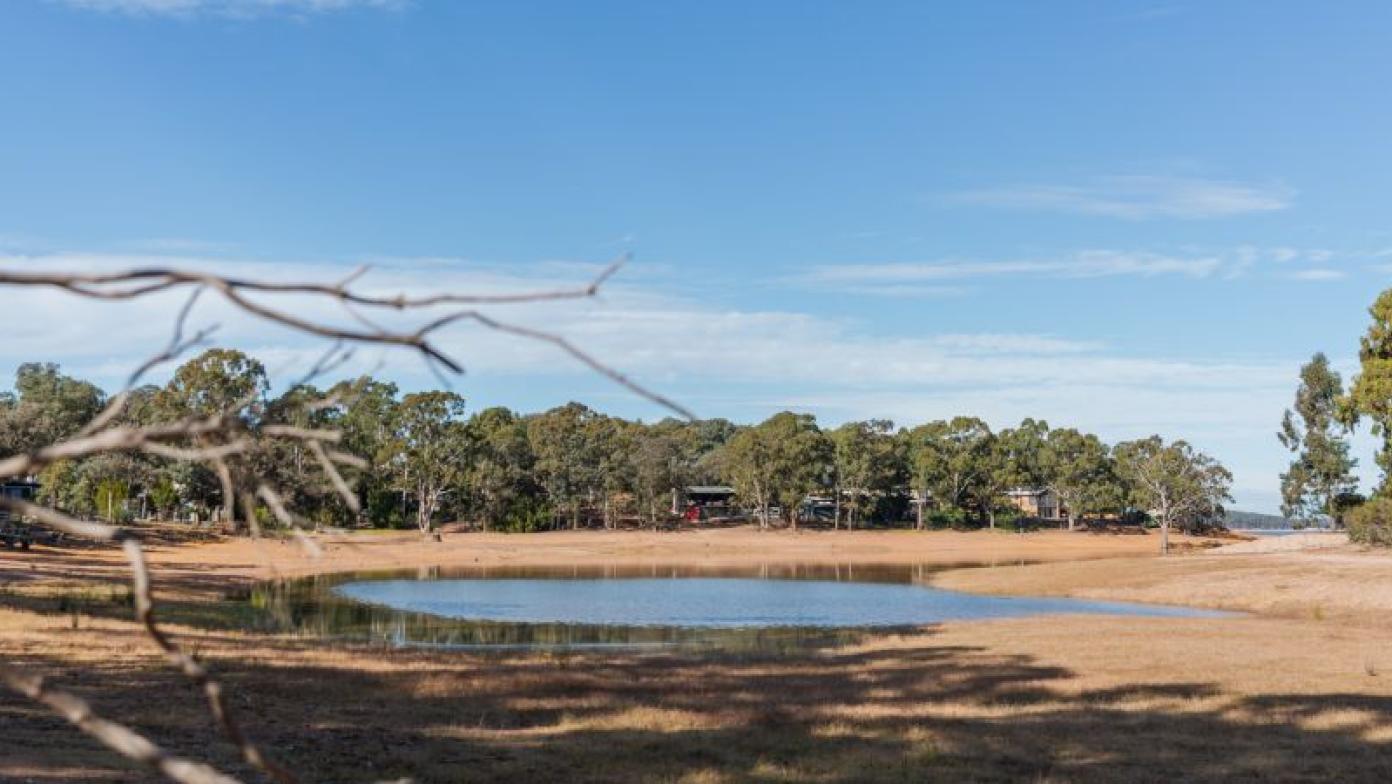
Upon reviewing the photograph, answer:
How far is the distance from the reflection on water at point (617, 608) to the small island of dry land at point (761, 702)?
4.09m

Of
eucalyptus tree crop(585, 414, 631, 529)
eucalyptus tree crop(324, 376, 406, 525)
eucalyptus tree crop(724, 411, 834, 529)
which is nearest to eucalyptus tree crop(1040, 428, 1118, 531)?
eucalyptus tree crop(724, 411, 834, 529)

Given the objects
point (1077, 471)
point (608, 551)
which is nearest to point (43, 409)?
point (608, 551)

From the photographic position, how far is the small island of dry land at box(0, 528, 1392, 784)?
17.7 meters

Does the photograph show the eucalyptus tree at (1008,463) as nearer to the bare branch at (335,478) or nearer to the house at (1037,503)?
the house at (1037,503)

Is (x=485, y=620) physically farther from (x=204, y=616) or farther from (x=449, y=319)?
(x=449, y=319)

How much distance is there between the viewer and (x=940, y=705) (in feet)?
79.6

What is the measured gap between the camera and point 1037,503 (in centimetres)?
18575

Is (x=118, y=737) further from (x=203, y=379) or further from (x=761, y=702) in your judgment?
(x=203, y=379)

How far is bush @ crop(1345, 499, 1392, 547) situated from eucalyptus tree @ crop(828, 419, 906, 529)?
69.0 metres

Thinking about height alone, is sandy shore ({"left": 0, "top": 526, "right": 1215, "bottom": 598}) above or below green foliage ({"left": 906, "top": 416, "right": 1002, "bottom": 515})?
below

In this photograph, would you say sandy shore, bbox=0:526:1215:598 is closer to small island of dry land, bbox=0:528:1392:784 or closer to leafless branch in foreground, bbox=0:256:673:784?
small island of dry land, bbox=0:528:1392:784

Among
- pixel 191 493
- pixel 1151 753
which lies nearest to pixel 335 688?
pixel 1151 753

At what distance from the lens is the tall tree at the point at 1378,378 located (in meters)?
73.6

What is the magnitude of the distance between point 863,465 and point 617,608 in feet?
312
